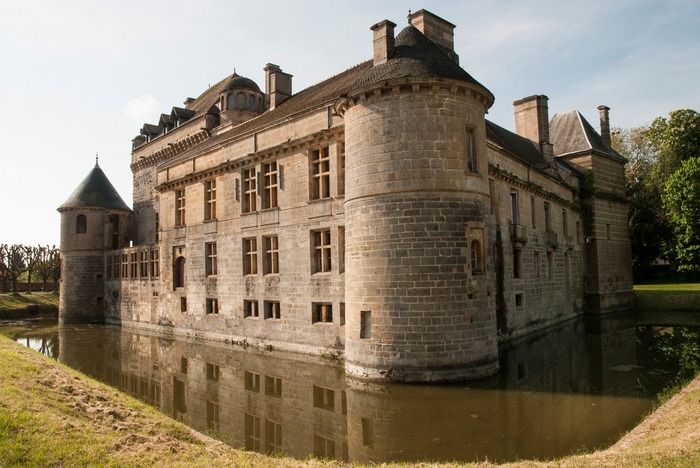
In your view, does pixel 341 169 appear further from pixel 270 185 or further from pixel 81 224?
pixel 81 224

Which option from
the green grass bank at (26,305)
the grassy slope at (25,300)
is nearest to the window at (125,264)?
the green grass bank at (26,305)

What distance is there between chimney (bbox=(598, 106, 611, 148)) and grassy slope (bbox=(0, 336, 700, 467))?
2671 centimetres

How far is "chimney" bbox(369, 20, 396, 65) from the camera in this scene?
14977 millimetres

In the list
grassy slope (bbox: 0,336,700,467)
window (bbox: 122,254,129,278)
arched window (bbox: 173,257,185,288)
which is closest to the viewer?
grassy slope (bbox: 0,336,700,467)

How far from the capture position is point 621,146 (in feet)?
155

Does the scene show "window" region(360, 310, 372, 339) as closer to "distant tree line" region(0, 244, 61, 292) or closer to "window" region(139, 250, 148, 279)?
"window" region(139, 250, 148, 279)

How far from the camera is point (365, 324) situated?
13.8m

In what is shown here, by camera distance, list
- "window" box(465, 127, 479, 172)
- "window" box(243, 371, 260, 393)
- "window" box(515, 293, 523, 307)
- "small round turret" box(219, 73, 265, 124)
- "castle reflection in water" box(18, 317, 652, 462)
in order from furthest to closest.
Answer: "small round turret" box(219, 73, 265, 124)
"window" box(515, 293, 523, 307)
"window" box(465, 127, 479, 172)
"window" box(243, 371, 260, 393)
"castle reflection in water" box(18, 317, 652, 462)

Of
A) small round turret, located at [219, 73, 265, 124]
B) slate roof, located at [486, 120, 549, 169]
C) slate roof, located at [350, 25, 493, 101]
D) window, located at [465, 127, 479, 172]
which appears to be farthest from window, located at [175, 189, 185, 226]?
slate roof, located at [486, 120, 549, 169]

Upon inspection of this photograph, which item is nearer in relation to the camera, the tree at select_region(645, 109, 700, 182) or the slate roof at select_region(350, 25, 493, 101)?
Result: the slate roof at select_region(350, 25, 493, 101)

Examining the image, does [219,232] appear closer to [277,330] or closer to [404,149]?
[277,330]

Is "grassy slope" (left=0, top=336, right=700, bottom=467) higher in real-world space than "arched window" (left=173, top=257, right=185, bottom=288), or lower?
lower

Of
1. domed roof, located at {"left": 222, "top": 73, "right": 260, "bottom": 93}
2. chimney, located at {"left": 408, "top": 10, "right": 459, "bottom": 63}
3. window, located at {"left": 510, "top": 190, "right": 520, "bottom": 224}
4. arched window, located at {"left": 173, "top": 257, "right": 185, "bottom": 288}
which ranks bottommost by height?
arched window, located at {"left": 173, "top": 257, "right": 185, "bottom": 288}

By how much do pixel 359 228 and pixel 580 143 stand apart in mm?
22359
